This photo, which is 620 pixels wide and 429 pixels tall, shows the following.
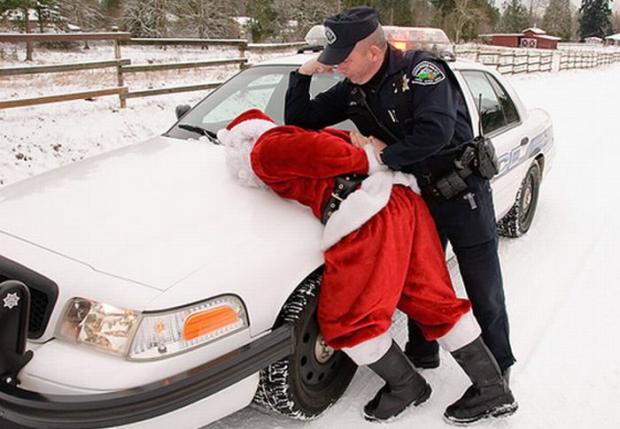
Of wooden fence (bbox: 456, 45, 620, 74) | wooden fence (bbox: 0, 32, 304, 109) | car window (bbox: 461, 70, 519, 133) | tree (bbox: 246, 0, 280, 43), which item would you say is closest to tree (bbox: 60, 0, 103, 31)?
tree (bbox: 246, 0, 280, 43)

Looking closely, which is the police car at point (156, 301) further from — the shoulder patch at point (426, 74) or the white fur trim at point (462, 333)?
the shoulder patch at point (426, 74)

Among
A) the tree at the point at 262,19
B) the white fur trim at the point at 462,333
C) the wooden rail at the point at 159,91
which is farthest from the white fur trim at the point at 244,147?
the tree at the point at 262,19

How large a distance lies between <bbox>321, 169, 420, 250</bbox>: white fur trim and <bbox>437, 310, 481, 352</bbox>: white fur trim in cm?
64

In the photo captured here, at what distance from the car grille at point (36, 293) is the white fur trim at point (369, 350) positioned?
1.15m

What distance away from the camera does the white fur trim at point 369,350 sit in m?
2.44

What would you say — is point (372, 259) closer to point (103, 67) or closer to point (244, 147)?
point (244, 147)

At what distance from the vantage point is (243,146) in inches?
106

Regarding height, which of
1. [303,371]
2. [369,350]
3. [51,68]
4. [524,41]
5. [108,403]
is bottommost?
[303,371]

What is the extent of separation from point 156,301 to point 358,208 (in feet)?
2.91

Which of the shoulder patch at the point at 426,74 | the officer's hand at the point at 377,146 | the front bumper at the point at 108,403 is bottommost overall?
the front bumper at the point at 108,403

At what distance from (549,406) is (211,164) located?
202 cm

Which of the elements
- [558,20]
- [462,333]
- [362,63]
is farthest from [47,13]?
[558,20]

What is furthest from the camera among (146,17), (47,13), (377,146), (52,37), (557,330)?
(146,17)

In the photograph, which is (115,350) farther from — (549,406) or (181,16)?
(181,16)
